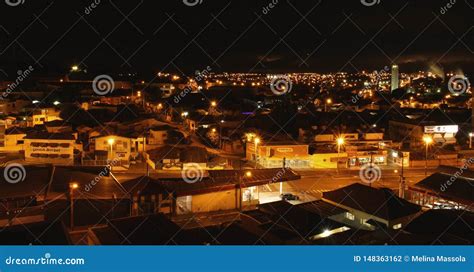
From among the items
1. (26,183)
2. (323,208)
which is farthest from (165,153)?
(323,208)

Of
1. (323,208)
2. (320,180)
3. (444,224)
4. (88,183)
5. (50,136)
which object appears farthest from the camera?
(50,136)

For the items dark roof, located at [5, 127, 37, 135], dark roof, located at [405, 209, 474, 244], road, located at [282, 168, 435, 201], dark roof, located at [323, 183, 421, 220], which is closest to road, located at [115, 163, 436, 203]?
road, located at [282, 168, 435, 201]

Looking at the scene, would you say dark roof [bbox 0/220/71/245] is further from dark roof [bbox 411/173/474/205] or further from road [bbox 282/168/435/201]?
dark roof [bbox 411/173/474/205]

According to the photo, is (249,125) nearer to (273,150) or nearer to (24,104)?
(273,150)

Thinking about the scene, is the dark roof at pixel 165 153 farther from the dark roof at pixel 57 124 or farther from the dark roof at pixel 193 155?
the dark roof at pixel 57 124

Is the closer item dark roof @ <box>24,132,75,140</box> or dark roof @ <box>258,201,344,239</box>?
dark roof @ <box>258,201,344,239</box>

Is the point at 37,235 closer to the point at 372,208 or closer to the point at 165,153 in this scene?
the point at 372,208

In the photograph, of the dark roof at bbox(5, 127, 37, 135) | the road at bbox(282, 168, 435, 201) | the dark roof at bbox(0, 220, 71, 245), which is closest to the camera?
the dark roof at bbox(0, 220, 71, 245)
